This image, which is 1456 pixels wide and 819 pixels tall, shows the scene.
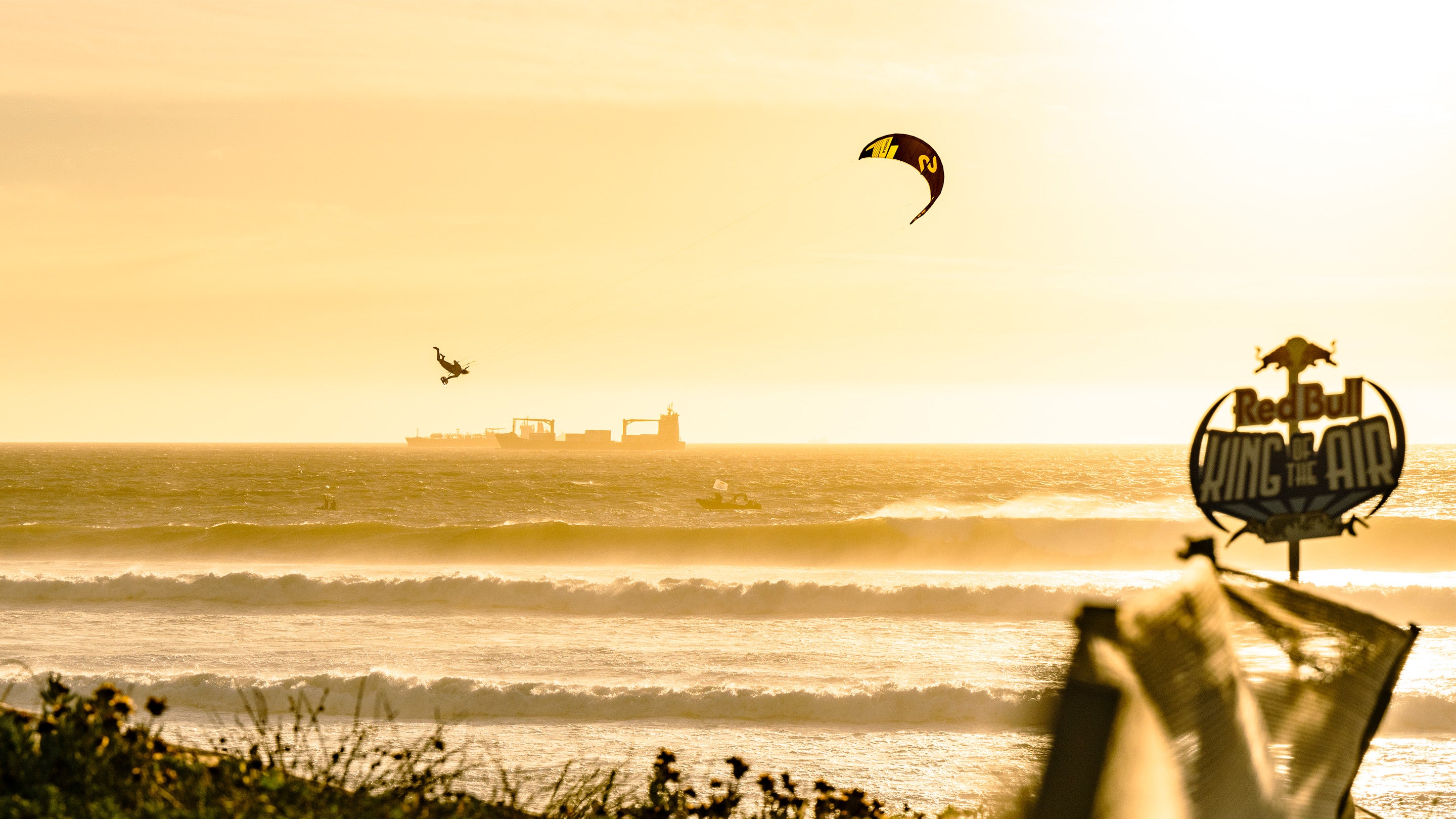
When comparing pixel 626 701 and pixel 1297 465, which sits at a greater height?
pixel 1297 465

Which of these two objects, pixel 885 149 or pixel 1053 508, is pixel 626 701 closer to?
pixel 885 149

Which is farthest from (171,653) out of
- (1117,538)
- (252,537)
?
(1117,538)

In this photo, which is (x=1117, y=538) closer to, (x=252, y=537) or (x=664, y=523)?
(x=664, y=523)

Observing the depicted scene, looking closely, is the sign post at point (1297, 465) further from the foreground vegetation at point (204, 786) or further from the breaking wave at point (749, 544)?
the breaking wave at point (749, 544)

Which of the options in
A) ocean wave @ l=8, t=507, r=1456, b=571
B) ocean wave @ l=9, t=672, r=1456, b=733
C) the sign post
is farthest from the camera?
ocean wave @ l=8, t=507, r=1456, b=571

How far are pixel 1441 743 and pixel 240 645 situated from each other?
17027 millimetres

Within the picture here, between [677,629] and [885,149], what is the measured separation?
9.05 m

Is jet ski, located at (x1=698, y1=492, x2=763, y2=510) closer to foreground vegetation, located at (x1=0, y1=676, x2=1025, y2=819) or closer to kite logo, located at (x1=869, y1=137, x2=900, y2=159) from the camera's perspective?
kite logo, located at (x1=869, y1=137, x2=900, y2=159)

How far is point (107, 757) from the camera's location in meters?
4.87

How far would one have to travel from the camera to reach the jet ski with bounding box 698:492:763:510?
5944 centimetres

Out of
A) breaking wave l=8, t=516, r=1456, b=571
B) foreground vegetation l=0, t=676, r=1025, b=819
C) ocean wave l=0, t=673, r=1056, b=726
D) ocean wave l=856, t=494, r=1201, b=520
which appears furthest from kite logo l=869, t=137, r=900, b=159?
ocean wave l=856, t=494, r=1201, b=520

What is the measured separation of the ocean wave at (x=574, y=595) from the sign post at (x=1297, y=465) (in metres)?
14.9

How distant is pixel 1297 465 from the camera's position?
589 cm

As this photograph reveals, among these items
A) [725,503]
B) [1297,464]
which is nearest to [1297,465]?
[1297,464]
